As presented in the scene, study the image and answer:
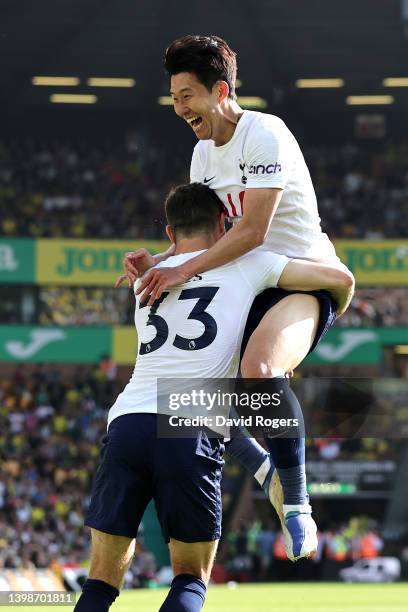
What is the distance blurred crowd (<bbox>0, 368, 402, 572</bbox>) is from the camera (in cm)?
1919

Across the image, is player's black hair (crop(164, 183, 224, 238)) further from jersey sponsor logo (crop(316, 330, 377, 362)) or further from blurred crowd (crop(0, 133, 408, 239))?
blurred crowd (crop(0, 133, 408, 239))

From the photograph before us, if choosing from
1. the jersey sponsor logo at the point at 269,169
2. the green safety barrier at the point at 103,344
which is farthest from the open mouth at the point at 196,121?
the green safety barrier at the point at 103,344

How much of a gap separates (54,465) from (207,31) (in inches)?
367

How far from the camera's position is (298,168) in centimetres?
455

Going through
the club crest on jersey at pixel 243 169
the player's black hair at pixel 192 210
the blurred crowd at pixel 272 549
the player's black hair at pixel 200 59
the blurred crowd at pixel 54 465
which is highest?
the player's black hair at pixel 200 59

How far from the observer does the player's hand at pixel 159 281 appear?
396 centimetres

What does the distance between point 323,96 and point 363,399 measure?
8.11m

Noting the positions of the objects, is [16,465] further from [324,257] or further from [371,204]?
[324,257]

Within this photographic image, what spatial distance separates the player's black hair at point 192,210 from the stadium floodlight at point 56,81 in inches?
841

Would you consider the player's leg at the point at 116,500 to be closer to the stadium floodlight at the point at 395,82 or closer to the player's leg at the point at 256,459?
the player's leg at the point at 256,459

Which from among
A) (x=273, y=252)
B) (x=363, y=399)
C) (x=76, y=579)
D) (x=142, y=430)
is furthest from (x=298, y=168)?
(x=363, y=399)

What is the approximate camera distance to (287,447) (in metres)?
4.31

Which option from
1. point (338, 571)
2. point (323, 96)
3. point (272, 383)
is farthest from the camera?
point (323, 96)

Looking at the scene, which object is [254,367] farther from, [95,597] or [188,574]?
[95,597]
